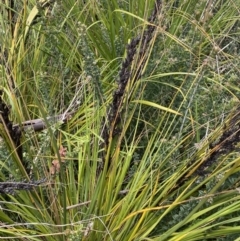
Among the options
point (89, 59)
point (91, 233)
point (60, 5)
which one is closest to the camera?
point (91, 233)

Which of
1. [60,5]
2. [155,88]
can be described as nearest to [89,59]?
[155,88]

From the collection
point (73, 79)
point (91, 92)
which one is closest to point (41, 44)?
point (73, 79)

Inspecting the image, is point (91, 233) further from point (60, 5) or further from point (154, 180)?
point (60, 5)

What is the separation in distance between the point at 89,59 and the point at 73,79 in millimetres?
363

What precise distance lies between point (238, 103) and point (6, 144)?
0.54m

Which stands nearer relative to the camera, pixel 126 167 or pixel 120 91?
pixel 120 91

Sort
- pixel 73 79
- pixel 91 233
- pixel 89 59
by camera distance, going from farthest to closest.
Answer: pixel 73 79
pixel 89 59
pixel 91 233

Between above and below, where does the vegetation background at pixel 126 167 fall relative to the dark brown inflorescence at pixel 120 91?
below

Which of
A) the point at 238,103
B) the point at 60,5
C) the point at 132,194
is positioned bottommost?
the point at 132,194

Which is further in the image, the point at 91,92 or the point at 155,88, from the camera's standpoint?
the point at 155,88

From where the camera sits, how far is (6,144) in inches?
38.7

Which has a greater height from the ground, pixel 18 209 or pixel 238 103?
pixel 238 103

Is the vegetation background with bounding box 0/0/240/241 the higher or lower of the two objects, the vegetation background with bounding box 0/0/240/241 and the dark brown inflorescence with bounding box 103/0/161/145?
the lower

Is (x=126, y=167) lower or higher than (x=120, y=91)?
lower
